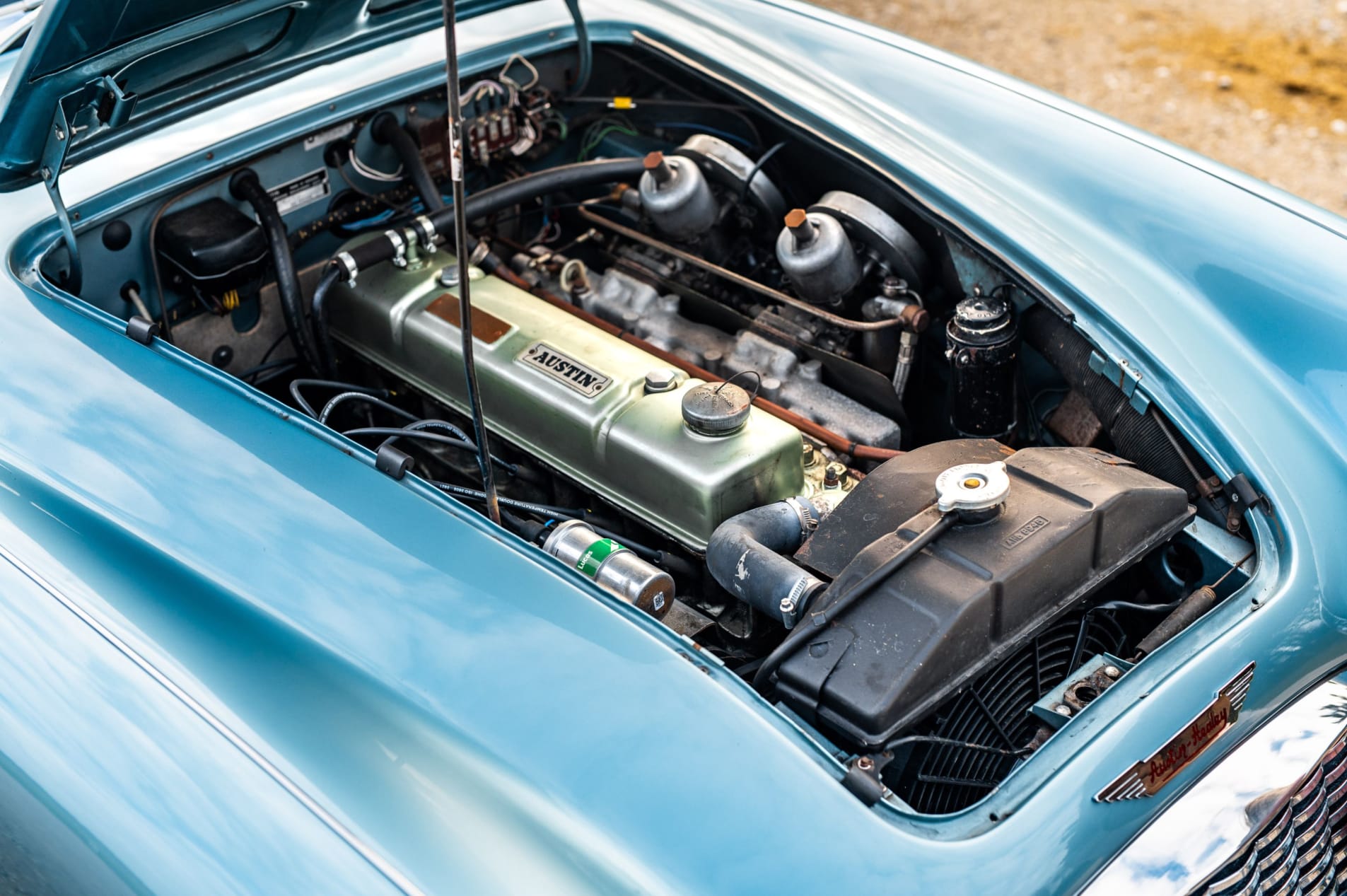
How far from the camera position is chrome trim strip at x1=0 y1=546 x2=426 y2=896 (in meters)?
1.30

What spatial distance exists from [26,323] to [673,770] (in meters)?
1.21

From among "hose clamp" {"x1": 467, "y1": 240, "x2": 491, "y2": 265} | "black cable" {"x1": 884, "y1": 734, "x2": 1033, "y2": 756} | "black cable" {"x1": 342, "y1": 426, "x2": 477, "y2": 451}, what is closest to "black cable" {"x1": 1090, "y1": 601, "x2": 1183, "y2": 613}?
"black cable" {"x1": 884, "y1": 734, "x2": 1033, "y2": 756}

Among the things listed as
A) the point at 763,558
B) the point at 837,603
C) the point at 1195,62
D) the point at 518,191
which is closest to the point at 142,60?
the point at 518,191

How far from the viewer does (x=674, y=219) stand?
2.37 meters

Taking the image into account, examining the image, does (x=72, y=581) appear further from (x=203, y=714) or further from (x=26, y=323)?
(x=26, y=323)

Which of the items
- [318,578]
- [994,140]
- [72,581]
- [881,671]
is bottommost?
[72,581]

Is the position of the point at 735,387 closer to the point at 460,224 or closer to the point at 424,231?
the point at 460,224

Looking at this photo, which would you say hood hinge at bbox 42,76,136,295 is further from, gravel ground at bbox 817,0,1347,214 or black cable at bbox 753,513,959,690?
gravel ground at bbox 817,0,1347,214

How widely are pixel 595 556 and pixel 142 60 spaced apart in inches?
41.4

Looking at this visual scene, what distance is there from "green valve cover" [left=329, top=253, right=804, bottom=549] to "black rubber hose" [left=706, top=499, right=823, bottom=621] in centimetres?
7

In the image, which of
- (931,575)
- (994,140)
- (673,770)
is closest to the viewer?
(673,770)

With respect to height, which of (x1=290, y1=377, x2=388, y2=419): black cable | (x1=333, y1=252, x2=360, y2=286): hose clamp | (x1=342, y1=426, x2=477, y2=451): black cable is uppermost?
(x1=333, y1=252, x2=360, y2=286): hose clamp

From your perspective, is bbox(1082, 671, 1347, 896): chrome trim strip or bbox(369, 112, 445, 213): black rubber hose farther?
bbox(369, 112, 445, 213): black rubber hose

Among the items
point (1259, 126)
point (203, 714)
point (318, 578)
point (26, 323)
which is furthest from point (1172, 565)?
point (1259, 126)
